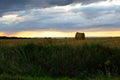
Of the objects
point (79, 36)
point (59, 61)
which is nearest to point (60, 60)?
point (59, 61)

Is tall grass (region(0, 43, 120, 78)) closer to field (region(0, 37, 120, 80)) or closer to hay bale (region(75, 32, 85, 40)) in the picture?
field (region(0, 37, 120, 80))


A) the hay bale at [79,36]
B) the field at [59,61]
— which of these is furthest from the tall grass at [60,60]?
the hay bale at [79,36]

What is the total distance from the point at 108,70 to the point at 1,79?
4.86m

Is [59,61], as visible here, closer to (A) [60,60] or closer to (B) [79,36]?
(A) [60,60]

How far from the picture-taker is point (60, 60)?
1814 cm

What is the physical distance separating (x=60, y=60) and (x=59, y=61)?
0.07 m

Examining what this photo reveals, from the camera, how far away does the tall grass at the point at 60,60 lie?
17.0 m

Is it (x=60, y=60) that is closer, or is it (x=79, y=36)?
(x=60, y=60)

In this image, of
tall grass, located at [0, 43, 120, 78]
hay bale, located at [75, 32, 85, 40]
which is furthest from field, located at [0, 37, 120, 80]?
hay bale, located at [75, 32, 85, 40]

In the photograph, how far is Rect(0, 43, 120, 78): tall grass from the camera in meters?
17.0

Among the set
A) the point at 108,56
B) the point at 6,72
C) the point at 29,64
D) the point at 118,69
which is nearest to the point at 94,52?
the point at 108,56

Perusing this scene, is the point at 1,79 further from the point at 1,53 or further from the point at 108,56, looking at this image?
the point at 108,56

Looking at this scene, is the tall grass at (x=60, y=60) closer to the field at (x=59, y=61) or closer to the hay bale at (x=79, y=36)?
the field at (x=59, y=61)

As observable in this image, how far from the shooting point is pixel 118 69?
1708 centimetres
